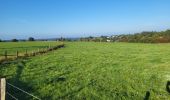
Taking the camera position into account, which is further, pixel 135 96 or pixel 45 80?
pixel 45 80

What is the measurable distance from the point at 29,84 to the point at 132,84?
7264 mm

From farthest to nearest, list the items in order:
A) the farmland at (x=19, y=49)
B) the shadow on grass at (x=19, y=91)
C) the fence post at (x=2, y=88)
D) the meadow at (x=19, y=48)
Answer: the meadow at (x=19, y=48) < the farmland at (x=19, y=49) < the shadow on grass at (x=19, y=91) < the fence post at (x=2, y=88)

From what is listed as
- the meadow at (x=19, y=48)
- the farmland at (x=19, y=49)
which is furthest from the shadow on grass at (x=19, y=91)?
the meadow at (x=19, y=48)

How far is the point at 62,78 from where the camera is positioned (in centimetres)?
2234

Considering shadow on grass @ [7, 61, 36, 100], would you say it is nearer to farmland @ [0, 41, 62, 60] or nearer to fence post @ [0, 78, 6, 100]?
fence post @ [0, 78, 6, 100]

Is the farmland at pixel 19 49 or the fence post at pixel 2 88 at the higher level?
the fence post at pixel 2 88

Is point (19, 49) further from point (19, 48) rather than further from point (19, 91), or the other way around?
point (19, 91)

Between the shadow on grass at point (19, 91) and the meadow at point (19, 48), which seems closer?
the shadow on grass at point (19, 91)

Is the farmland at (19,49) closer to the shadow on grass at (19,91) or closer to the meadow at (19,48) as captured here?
the meadow at (19,48)

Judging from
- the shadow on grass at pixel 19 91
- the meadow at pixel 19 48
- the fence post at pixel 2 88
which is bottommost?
the shadow on grass at pixel 19 91

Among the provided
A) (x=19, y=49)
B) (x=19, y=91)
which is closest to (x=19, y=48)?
(x=19, y=49)

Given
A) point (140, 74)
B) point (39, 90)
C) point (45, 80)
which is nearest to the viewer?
point (39, 90)

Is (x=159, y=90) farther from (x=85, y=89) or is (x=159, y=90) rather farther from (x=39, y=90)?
(x=39, y=90)

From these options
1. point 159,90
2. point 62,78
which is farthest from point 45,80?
→ point 159,90
